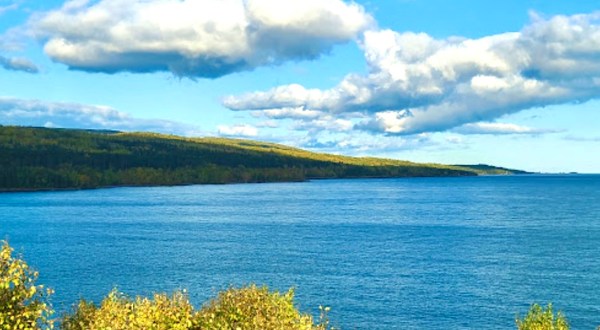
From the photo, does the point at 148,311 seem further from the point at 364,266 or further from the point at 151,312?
the point at 364,266

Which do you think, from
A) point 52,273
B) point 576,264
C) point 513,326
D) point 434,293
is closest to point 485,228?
point 576,264

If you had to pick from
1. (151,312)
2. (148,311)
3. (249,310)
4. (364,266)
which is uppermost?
(148,311)

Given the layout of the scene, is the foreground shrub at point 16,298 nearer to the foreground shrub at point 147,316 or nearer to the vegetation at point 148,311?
the vegetation at point 148,311

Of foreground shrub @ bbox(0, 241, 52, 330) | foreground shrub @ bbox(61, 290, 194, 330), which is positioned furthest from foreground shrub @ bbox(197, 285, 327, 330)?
foreground shrub @ bbox(0, 241, 52, 330)

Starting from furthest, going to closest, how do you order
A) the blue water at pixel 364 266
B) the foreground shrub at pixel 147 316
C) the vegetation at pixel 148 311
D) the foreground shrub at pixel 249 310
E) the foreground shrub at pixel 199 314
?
the blue water at pixel 364 266 < the foreground shrub at pixel 249 310 < the foreground shrub at pixel 199 314 < the foreground shrub at pixel 147 316 < the vegetation at pixel 148 311

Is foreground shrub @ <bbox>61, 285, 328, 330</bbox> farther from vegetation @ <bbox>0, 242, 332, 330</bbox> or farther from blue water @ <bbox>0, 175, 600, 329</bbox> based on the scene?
blue water @ <bbox>0, 175, 600, 329</bbox>

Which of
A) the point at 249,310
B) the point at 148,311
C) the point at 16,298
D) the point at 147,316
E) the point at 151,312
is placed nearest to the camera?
the point at 16,298

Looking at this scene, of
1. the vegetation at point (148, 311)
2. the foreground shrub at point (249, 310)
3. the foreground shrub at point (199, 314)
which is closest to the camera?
the vegetation at point (148, 311)

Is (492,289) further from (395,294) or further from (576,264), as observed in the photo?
(576,264)

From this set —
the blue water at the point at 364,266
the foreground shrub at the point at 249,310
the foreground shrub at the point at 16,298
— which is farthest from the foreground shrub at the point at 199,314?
the blue water at the point at 364,266

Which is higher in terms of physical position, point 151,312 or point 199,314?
point 151,312

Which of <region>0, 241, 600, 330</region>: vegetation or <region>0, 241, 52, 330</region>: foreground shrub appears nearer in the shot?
<region>0, 241, 52, 330</region>: foreground shrub

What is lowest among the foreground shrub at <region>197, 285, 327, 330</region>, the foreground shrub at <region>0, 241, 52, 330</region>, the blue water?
the blue water

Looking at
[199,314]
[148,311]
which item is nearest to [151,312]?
[148,311]
